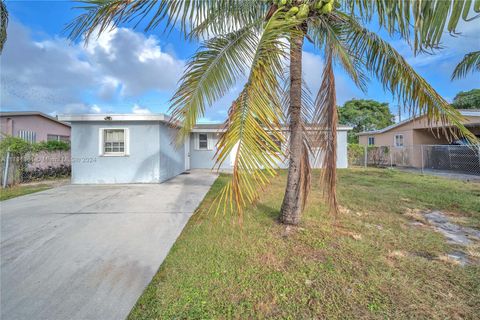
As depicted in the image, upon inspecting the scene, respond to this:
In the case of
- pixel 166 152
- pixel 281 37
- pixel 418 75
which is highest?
pixel 281 37

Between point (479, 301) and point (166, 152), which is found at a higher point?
point (166, 152)

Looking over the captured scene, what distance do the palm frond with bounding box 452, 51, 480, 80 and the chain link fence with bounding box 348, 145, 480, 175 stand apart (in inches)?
279

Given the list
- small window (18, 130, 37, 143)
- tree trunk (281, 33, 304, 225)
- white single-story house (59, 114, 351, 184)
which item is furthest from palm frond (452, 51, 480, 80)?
small window (18, 130, 37, 143)

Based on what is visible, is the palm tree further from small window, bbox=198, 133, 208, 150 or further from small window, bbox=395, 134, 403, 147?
small window, bbox=395, 134, 403, 147

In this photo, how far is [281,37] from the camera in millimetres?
2598

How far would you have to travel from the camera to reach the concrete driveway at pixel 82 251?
2447mm

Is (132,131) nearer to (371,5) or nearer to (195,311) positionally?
(195,311)

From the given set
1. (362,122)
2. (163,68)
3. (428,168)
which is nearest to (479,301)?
(163,68)

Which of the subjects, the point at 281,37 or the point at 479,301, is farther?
the point at 281,37

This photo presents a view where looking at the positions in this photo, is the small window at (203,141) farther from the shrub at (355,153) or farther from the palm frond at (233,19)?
the palm frond at (233,19)

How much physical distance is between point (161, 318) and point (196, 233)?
2.14 metres

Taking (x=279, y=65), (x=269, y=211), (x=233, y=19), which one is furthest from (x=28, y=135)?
(x=279, y=65)

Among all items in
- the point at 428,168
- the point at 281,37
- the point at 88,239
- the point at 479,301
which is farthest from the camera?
the point at 428,168

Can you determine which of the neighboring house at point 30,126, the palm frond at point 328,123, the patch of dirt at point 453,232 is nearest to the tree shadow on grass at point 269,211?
the palm frond at point 328,123
